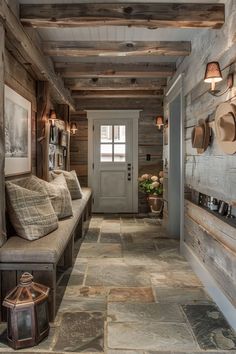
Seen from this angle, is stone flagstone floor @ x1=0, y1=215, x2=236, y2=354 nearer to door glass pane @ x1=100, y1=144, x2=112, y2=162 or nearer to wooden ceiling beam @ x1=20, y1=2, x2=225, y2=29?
wooden ceiling beam @ x1=20, y1=2, x2=225, y2=29

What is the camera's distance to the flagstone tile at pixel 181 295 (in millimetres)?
2842

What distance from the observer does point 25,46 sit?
9.92 feet

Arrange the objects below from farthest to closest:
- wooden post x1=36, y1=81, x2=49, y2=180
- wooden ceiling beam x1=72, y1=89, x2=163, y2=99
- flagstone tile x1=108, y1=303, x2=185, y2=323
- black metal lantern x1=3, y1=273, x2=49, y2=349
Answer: wooden ceiling beam x1=72, y1=89, x2=163, y2=99 → wooden post x1=36, y1=81, x2=49, y2=180 → flagstone tile x1=108, y1=303, x2=185, y2=323 → black metal lantern x1=3, y1=273, x2=49, y2=349

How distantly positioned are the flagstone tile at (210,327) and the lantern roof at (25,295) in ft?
3.50

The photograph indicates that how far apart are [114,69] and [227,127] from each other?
287cm

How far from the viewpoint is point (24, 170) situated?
372 centimetres

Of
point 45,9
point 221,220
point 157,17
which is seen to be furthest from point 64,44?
point 221,220

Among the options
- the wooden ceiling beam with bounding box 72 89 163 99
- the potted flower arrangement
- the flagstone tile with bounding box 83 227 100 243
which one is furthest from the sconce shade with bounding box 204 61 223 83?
the potted flower arrangement

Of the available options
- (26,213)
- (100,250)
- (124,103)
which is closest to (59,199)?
(26,213)

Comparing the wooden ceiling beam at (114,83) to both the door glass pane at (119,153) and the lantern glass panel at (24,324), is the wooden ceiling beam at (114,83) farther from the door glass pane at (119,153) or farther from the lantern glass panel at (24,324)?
the lantern glass panel at (24,324)

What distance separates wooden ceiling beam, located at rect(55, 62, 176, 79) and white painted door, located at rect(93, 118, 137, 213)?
8.14 feet

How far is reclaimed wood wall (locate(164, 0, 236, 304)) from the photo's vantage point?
248cm

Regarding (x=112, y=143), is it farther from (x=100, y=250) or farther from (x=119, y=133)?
(x=100, y=250)

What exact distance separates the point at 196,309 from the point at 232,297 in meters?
0.36
